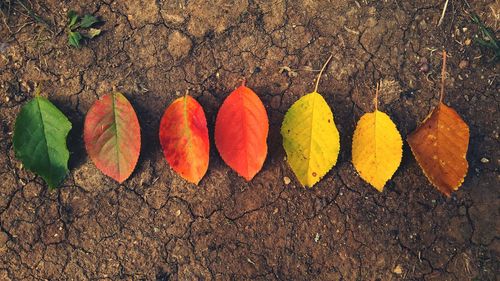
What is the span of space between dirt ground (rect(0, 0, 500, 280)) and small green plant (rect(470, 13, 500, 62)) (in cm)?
3

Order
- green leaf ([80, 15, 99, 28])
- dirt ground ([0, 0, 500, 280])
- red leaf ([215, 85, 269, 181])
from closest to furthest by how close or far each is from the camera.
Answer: red leaf ([215, 85, 269, 181])
dirt ground ([0, 0, 500, 280])
green leaf ([80, 15, 99, 28])

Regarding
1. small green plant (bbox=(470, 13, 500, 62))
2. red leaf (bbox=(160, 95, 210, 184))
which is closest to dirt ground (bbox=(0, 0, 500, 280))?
small green plant (bbox=(470, 13, 500, 62))

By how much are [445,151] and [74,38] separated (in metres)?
1.91

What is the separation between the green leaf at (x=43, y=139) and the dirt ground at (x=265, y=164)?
0.09 metres

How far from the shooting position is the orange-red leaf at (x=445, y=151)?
245 cm

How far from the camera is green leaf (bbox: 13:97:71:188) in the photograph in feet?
7.89

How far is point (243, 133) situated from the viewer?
7.88 feet

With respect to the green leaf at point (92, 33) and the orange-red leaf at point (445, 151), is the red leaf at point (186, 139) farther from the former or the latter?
the orange-red leaf at point (445, 151)

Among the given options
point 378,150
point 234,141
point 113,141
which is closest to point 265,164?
point 234,141

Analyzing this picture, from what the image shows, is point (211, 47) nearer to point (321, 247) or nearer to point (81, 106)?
point (81, 106)

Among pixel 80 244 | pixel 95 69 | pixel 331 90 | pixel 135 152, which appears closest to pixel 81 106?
pixel 95 69

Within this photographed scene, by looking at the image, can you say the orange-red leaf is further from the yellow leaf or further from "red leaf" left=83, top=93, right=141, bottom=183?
"red leaf" left=83, top=93, right=141, bottom=183

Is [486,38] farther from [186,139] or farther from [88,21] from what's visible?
[88,21]

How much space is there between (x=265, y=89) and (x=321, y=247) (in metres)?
0.84
